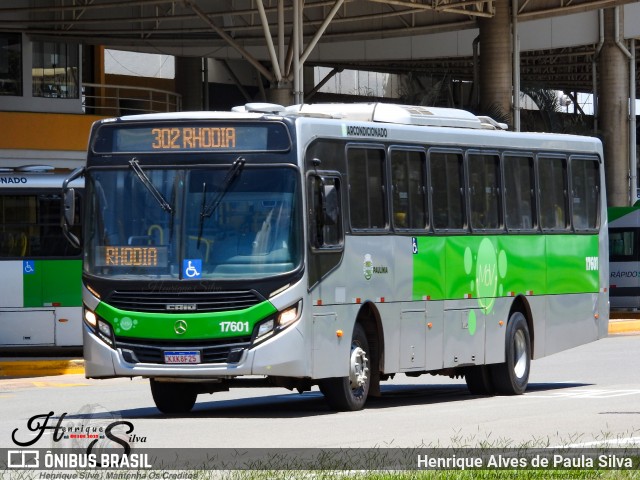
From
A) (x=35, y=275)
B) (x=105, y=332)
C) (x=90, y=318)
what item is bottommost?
(x=105, y=332)

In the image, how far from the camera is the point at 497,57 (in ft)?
149

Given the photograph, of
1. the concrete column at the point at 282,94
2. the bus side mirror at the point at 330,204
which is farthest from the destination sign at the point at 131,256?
the concrete column at the point at 282,94

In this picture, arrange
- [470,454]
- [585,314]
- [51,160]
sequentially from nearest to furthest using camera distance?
[470,454], [585,314], [51,160]

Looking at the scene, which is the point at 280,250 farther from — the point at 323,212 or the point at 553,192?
the point at 553,192

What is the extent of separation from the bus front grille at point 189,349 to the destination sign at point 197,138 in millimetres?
1916

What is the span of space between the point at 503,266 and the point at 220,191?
4928 mm

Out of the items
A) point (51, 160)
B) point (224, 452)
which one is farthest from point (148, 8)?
point (224, 452)

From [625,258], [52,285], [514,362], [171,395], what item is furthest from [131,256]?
[625,258]

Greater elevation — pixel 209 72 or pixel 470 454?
pixel 209 72

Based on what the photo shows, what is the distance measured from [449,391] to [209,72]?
49277 mm

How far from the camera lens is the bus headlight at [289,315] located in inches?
556

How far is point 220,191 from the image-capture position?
46.9 feet

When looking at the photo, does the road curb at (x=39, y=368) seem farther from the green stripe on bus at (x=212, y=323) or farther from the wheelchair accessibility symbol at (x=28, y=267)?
the green stripe on bus at (x=212, y=323)

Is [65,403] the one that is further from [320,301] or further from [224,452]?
[224,452]
